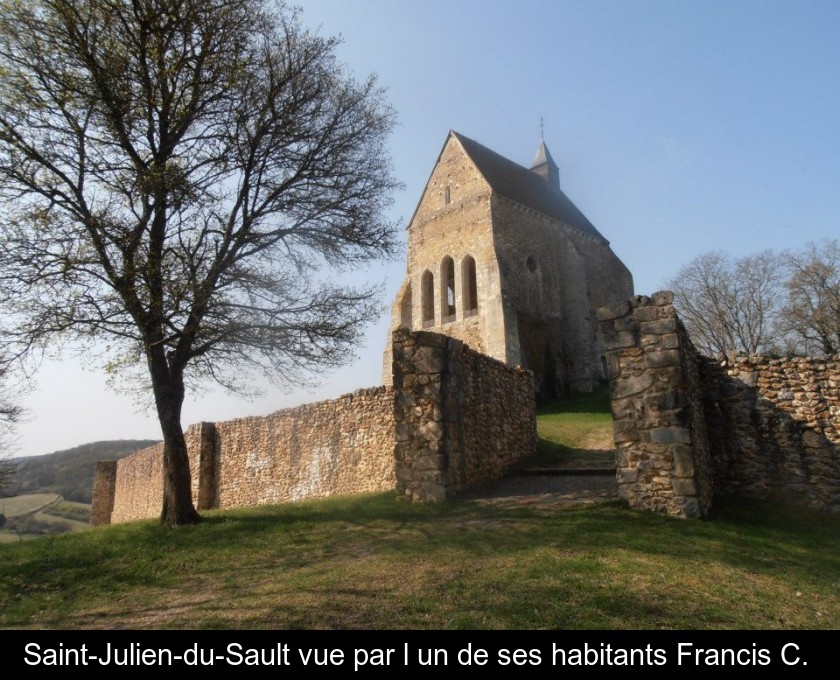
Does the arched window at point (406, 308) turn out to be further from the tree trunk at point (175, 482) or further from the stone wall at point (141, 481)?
the tree trunk at point (175, 482)

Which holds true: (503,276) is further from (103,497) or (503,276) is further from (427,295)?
(103,497)

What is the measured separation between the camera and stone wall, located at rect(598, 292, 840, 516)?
26.8 ft

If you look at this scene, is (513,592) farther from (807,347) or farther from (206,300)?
(807,347)

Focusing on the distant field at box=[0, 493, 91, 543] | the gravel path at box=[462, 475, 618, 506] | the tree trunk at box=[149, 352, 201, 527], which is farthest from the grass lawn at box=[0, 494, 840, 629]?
the distant field at box=[0, 493, 91, 543]

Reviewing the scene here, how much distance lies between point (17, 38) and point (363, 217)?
21.9 ft

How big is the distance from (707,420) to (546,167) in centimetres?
3456

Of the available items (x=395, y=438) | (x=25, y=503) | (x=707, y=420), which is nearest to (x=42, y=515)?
(x=25, y=503)

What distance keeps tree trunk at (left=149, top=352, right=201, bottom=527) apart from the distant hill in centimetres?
3681

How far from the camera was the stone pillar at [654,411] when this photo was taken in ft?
26.4

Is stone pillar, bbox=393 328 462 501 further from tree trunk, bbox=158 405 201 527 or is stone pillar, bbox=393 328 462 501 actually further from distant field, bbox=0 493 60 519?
distant field, bbox=0 493 60 519

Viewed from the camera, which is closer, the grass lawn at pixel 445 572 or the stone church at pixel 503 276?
the grass lawn at pixel 445 572

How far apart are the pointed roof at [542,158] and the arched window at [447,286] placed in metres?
15.1

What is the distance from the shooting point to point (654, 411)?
830cm

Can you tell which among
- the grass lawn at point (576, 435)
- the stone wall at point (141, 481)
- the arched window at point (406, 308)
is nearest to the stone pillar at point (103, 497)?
the stone wall at point (141, 481)
